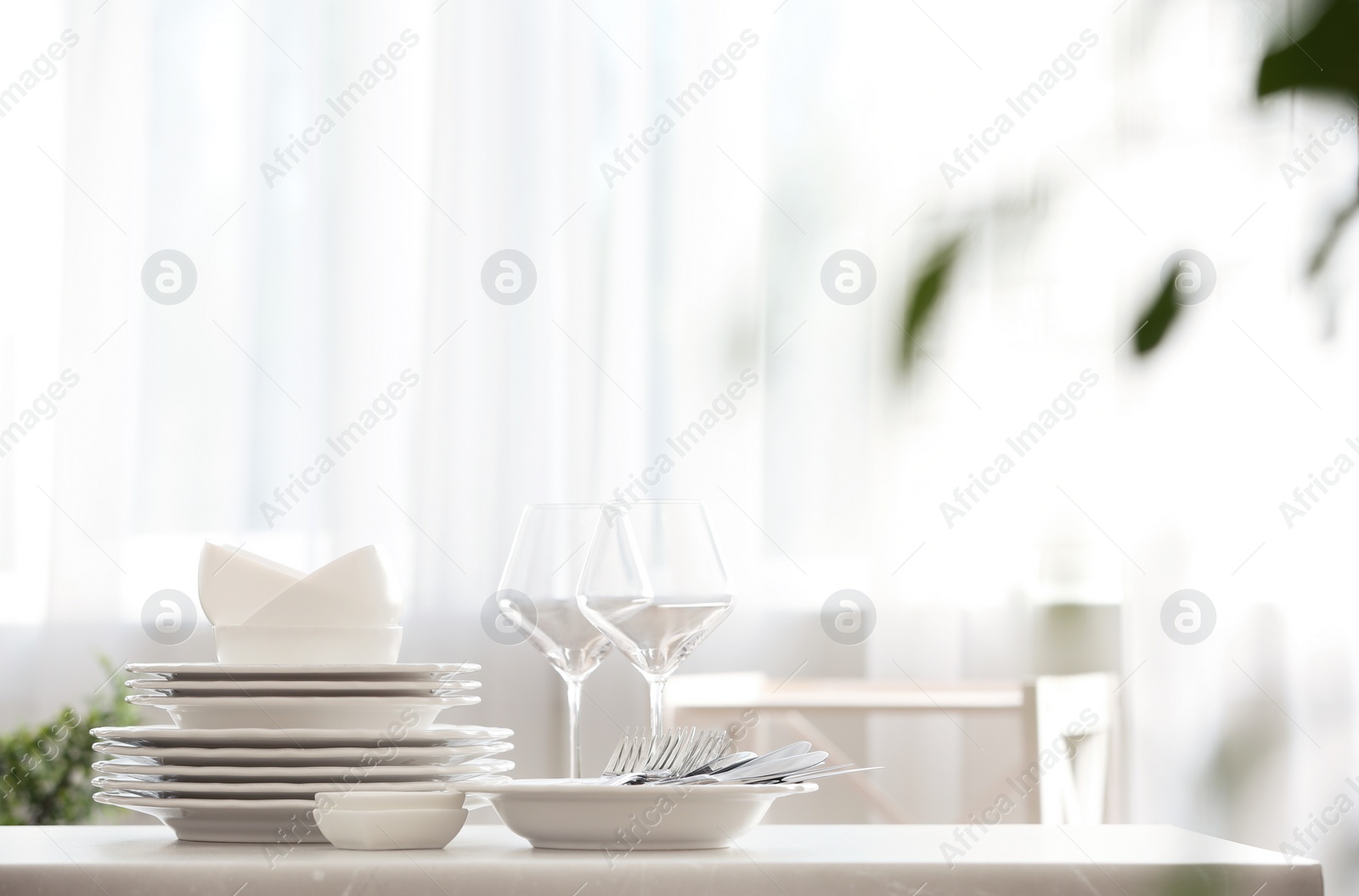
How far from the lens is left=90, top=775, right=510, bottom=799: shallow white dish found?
0.66 metres

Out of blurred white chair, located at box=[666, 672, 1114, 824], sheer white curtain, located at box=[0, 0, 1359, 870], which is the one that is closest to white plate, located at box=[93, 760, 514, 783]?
blurred white chair, located at box=[666, 672, 1114, 824]

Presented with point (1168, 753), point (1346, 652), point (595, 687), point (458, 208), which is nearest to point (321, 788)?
point (1346, 652)

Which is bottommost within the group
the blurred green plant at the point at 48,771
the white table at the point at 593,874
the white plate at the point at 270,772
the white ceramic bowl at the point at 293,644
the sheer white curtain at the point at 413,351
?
the blurred green plant at the point at 48,771

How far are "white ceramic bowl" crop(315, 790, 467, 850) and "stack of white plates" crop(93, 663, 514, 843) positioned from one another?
0.02m

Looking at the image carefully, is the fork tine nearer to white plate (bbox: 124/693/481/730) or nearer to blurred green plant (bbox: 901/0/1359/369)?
white plate (bbox: 124/693/481/730)

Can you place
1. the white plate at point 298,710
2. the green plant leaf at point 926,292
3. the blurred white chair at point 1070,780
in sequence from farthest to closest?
1. the blurred white chair at point 1070,780
2. the white plate at point 298,710
3. the green plant leaf at point 926,292

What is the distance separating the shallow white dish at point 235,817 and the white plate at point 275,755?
0.06ft

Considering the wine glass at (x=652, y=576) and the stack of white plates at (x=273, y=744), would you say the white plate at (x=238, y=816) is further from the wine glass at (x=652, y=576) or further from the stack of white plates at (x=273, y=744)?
the wine glass at (x=652, y=576)

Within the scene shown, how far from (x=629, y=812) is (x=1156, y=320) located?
1.71 feet

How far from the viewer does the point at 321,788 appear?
66 centimetres

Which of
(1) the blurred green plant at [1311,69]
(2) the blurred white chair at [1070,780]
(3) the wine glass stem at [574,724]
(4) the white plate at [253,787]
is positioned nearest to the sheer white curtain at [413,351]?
(2) the blurred white chair at [1070,780]

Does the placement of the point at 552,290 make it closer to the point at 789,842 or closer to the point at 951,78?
the point at 789,842

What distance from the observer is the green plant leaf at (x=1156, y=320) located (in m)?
0.14

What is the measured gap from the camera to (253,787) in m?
0.66
